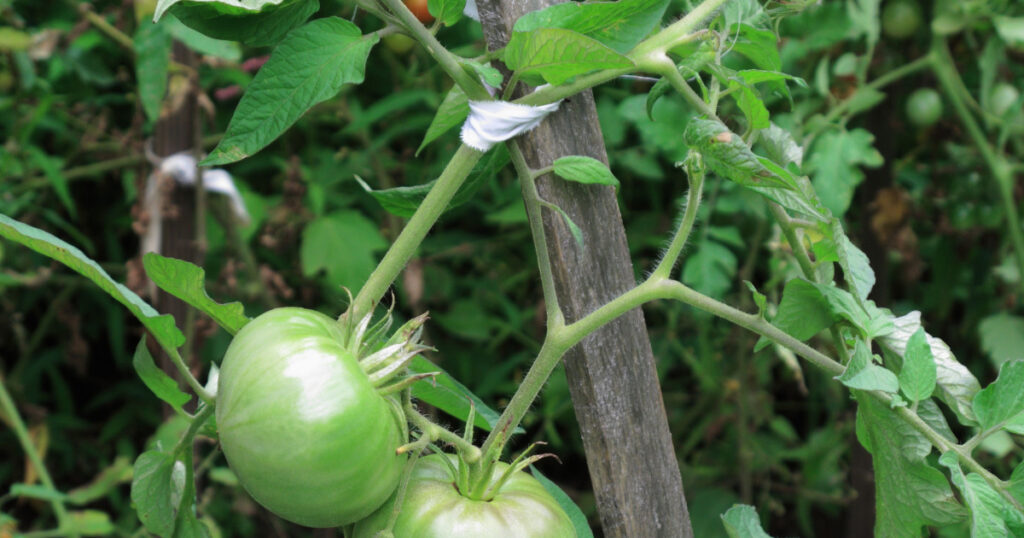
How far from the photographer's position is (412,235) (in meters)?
0.64

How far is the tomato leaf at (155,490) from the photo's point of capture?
72 cm

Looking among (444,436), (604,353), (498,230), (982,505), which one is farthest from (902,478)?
(498,230)

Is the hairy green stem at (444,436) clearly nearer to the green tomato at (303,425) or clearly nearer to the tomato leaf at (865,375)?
the green tomato at (303,425)

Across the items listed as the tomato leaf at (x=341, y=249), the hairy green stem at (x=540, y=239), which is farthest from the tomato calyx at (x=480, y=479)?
the tomato leaf at (x=341, y=249)

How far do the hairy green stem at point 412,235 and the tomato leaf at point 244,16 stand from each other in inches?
6.2

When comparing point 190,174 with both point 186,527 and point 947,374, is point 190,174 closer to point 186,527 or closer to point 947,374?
point 186,527

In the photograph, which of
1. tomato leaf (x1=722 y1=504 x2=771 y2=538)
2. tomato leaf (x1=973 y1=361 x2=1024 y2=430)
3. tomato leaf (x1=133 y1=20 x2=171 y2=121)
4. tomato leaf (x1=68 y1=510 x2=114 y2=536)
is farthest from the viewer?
tomato leaf (x1=68 y1=510 x2=114 y2=536)

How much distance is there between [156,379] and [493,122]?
357 millimetres

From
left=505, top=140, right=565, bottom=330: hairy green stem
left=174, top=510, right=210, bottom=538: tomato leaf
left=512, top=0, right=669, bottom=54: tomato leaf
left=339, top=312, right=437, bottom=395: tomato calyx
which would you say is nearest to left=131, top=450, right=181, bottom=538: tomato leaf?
left=174, top=510, right=210, bottom=538: tomato leaf

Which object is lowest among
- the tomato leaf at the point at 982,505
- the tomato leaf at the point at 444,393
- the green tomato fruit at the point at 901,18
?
the tomato leaf at the point at 444,393

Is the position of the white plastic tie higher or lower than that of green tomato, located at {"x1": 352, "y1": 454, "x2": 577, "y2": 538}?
lower

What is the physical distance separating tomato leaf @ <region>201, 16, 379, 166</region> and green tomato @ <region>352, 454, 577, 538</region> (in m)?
0.27

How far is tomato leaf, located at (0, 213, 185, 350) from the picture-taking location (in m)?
0.55

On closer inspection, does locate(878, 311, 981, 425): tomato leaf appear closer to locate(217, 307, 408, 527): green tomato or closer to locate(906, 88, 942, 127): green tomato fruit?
locate(217, 307, 408, 527): green tomato
